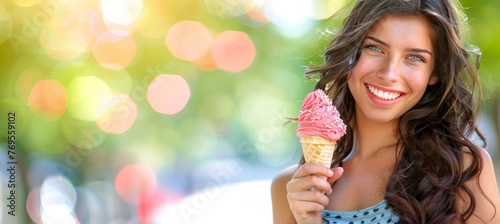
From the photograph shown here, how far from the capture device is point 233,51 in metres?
7.31

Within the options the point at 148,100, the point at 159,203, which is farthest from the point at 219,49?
the point at 159,203

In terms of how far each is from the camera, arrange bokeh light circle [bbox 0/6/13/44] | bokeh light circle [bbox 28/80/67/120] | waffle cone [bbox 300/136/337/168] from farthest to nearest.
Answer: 1. bokeh light circle [bbox 28/80/67/120]
2. bokeh light circle [bbox 0/6/13/44]
3. waffle cone [bbox 300/136/337/168]

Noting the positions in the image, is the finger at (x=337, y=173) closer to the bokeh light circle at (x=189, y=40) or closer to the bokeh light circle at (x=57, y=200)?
the bokeh light circle at (x=189, y=40)

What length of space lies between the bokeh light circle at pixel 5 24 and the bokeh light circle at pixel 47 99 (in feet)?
1.80

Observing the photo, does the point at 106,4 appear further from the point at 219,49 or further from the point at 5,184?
the point at 5,184

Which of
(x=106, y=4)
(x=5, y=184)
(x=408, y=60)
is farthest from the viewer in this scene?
(x=106, y=4)

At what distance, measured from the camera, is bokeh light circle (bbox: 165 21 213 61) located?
6734mm

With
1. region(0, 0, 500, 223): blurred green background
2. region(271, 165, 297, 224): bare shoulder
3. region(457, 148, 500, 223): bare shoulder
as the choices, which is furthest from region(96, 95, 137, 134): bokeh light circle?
region(457, 148, 500, 223): bare shoulder

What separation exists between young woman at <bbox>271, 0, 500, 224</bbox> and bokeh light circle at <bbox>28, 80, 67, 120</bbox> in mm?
3872

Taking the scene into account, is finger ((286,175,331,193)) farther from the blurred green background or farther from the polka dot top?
the blurred green background

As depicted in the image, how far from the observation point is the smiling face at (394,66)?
2.61m

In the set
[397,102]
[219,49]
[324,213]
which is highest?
[219,49]

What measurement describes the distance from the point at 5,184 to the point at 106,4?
1.90m

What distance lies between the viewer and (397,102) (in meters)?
2.64
